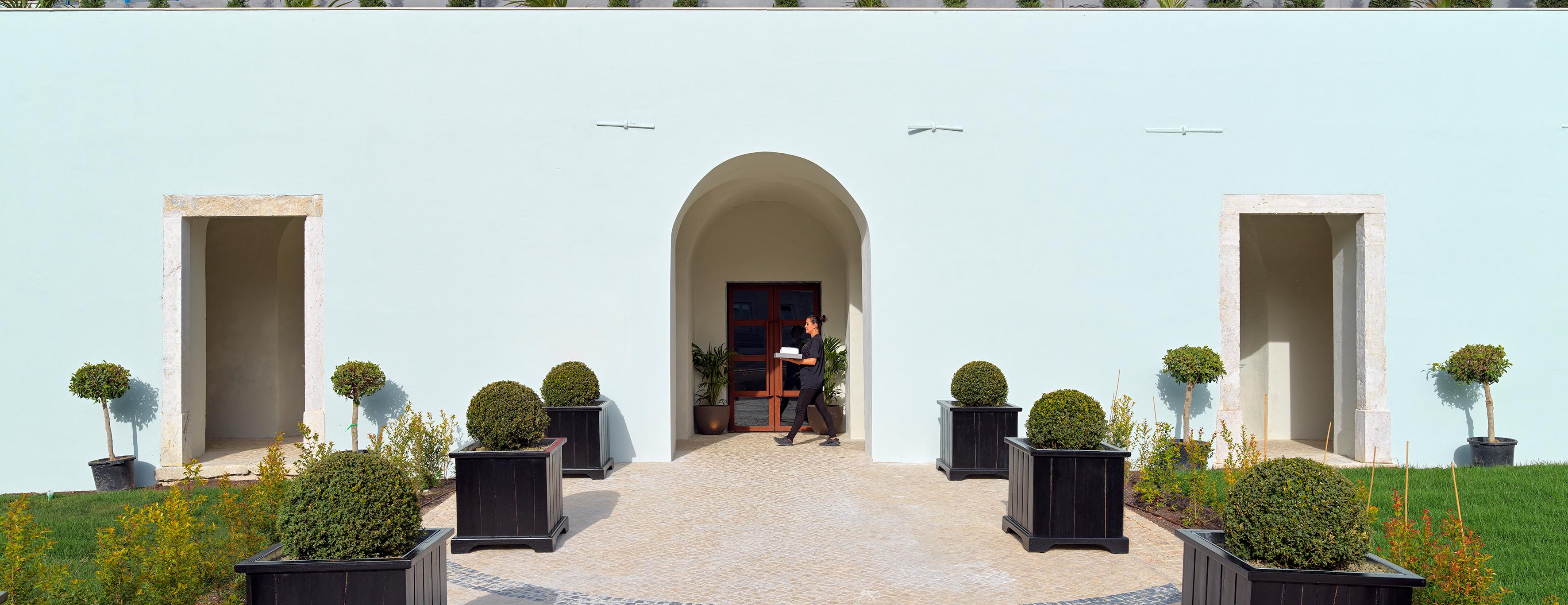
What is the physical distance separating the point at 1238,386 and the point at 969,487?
Answer: 3.22 meters

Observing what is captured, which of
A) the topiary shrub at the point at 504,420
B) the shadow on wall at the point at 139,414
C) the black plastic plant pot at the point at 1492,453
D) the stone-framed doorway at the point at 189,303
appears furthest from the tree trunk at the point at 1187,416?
the shadow on wall at the point at 139,414

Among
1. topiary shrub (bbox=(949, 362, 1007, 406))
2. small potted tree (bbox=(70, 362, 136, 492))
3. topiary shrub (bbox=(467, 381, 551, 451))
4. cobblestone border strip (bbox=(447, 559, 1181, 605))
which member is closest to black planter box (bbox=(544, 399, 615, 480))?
topiary shrub (bbox=(467, 381, 551, 451))

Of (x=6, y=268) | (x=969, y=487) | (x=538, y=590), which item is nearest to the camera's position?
(x=538, y=590)

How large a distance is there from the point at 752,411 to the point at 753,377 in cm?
59

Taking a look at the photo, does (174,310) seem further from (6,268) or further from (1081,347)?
(1081,347)

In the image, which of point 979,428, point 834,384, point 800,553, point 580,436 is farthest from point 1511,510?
point 580,436

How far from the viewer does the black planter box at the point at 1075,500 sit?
5.64 metres

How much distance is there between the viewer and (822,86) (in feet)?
29.2

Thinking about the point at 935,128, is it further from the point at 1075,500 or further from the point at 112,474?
the point at 112,474

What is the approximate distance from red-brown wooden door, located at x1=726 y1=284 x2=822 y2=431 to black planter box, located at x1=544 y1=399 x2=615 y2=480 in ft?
12.5

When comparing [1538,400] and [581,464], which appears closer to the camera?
[581,464]

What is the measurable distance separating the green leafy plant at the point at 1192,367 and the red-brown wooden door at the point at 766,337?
4.55m

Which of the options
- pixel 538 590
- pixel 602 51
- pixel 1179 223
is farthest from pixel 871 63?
pixel 538 590

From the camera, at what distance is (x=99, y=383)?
8297mm
